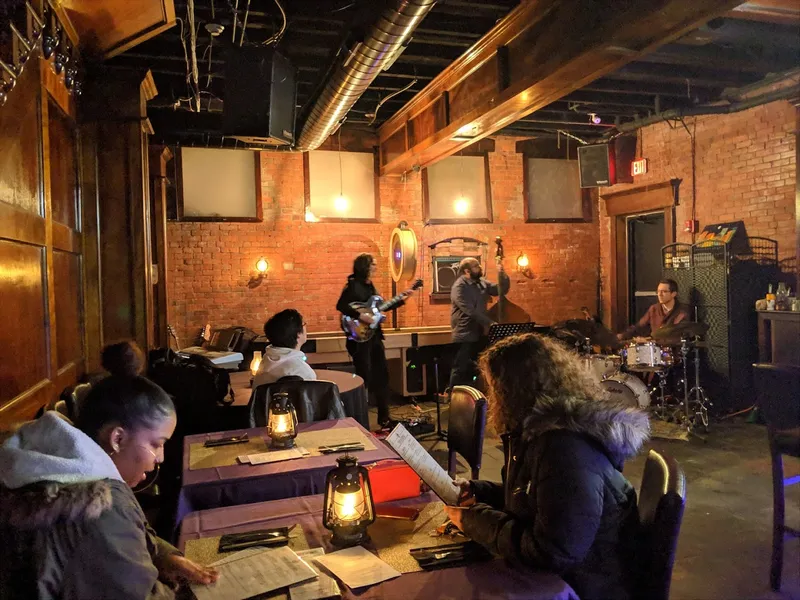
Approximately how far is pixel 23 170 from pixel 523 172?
272 inches

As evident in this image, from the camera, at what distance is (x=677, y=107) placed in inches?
277

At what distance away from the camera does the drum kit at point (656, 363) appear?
5.73 metres

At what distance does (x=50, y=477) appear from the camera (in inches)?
44.7

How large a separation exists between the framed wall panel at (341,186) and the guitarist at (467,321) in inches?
78.1

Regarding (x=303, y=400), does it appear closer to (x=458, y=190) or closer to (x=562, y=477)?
(x=562, y=477)

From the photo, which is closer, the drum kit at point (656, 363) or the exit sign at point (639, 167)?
the drum kit at point (656, 363)

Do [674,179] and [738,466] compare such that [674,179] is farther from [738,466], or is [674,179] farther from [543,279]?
[738,466]

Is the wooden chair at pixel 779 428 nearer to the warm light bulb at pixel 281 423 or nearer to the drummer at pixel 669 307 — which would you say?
the warm light bulb at pixel 281 423

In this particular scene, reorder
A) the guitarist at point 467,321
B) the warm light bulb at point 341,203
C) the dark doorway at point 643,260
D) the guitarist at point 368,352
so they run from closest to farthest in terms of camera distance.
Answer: the guitarist at point 368,352 < the guitarist at point 467,321 < the warm light bulb at point 341,203 < the dark doorway at point 643,260

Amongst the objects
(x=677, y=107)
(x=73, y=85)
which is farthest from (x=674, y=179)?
(x=73, y=85)

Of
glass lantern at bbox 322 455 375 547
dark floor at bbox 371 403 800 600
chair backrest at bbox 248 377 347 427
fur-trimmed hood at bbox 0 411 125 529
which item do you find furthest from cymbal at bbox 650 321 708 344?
fur-trimmed hood at bbox 0 411 125 529

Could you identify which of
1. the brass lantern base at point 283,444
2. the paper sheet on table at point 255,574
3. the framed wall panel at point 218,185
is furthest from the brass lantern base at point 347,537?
the framed wall panel at point 218,185

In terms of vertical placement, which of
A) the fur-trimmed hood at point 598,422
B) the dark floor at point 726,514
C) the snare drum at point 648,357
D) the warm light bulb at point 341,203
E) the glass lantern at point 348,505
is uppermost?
the warm light bulb at point 341,203

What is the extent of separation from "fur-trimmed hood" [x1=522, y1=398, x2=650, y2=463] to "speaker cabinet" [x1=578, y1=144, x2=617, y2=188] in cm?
686
